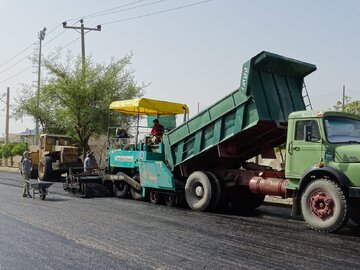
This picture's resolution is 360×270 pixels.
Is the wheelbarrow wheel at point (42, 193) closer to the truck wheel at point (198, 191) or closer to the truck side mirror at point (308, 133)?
the truck wheel at point (198, 191)

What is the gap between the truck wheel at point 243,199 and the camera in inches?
508

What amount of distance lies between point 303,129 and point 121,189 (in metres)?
7.32

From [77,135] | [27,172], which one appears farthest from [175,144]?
[77,135]

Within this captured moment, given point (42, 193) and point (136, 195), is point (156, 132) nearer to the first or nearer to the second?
point (136, 195)

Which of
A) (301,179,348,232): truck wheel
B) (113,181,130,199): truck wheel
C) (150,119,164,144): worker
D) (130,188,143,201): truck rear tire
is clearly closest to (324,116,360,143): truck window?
(301,179,348,232): truck wheel

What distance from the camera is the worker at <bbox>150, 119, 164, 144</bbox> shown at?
14531 mm

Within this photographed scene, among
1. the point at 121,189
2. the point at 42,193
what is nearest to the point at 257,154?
the point at 121,189

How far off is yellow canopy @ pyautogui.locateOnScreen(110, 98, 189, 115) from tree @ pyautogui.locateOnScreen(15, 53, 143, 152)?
47.0 ft

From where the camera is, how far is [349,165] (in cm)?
923

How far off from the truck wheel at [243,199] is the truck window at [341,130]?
344cm

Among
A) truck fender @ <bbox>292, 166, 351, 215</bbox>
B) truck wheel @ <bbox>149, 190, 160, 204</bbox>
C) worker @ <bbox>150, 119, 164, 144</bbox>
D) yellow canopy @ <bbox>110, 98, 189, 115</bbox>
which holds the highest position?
yellow canopy @ <bbox>110, 98, 189, 115</bbox>

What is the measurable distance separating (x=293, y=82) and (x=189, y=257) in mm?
6610

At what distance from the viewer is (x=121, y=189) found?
15.9 metres

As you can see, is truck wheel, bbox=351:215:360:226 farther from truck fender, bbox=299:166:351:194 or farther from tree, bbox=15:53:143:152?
tree, bbox=15:53:143:152
